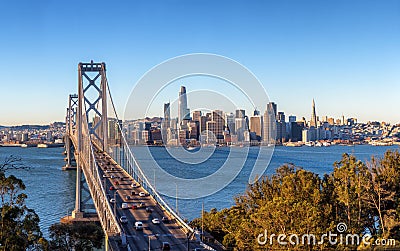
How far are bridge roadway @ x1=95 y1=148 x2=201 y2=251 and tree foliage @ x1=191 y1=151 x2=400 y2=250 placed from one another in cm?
105

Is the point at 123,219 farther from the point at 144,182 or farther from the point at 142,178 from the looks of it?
the point at 142,178

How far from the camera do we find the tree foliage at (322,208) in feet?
27.2

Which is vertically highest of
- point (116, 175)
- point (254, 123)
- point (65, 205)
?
point (254, 123)

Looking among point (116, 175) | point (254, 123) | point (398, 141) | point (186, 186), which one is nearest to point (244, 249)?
point (116, 175)

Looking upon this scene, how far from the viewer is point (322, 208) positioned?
9.22m

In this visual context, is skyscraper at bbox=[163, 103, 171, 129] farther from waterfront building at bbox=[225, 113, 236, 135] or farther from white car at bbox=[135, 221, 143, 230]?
white car at bbox=[135, 221, 143, 230]

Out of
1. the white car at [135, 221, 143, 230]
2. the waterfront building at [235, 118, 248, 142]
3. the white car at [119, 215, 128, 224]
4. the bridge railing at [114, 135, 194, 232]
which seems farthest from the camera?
the waterfront building at [235, 118, 248, 142]

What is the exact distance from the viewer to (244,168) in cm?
3694

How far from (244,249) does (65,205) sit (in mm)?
13626

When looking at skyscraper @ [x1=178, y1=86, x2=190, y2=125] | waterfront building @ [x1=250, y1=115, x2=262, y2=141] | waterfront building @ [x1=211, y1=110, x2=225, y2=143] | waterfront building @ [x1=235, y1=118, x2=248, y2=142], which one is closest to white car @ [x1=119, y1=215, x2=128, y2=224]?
skyscraper @ [x1=178, y1=86, x2=190, y2=125]

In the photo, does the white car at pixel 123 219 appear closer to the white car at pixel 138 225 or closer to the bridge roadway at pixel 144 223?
the bridge roadway at pixel 144 223

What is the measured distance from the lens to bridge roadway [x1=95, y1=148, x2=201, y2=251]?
31.3ft

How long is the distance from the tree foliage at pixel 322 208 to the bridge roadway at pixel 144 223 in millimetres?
1051

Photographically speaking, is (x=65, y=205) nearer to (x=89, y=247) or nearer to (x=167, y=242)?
(x=89, y=247)
